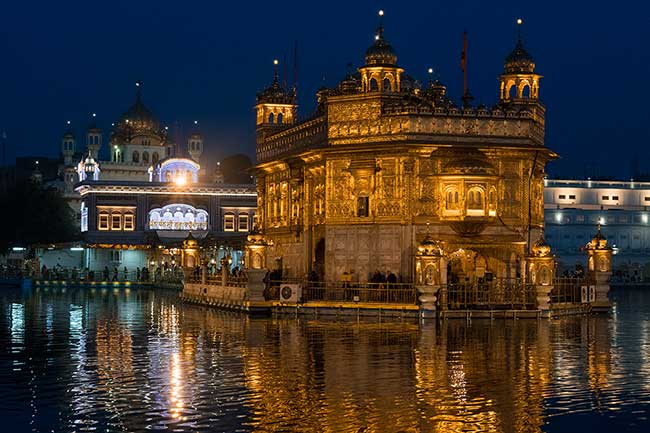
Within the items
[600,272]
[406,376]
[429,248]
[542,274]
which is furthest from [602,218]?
[406,376]

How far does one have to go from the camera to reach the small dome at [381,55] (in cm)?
4134

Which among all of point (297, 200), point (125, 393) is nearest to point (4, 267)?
point (297, 200)

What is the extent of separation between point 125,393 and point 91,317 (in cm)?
2092

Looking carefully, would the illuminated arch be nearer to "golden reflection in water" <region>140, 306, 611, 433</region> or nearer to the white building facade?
the white building facade

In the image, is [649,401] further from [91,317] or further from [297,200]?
[297,200]

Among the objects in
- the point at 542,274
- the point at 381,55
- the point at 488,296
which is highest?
the point at 381,55

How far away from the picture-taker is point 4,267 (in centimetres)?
9250

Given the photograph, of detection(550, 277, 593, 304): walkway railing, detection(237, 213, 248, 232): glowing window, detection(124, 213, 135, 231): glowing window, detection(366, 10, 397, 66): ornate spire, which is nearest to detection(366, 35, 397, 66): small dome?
detection(366, 10, 397, 66): ornate spire

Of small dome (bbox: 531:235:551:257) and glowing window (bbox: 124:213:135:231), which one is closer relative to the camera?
small dome (bbox: 531:235:551:257)

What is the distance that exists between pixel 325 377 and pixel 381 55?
73.9 ft

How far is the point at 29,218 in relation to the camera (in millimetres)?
88812

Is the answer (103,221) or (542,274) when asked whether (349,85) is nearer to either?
(542,274)

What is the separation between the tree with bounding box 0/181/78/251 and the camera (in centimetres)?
8838

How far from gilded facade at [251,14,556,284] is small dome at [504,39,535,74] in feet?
10.2
